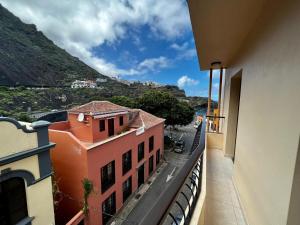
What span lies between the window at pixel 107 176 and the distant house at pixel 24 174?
2248mm

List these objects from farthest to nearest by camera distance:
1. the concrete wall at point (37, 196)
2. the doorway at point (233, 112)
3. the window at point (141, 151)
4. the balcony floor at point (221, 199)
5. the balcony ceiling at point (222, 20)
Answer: the window at point (141, 151) < the concrete wall at point (37, 196) < the doorway at point (233, 112) < the balcony floor at point (221, 199) < the balcony ceiling at point (222, 20)

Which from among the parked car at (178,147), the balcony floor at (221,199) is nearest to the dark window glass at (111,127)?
the balcony floor at (221,199)

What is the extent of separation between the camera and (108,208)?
6.77 meters

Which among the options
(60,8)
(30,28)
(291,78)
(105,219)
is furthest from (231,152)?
(30,28)

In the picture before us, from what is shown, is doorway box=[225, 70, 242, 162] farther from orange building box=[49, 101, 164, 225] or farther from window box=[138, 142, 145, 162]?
window box=[138, 142, 145, 162]

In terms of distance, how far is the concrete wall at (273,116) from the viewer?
899mm

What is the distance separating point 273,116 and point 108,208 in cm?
760

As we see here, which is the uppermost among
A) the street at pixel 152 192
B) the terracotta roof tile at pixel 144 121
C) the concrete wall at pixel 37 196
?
the terracotta roof tile at pixel 144 121

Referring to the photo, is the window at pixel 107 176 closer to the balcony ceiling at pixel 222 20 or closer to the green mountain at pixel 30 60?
the balcony ceiling at pixel 222 20

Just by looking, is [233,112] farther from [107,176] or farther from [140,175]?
[140,175]

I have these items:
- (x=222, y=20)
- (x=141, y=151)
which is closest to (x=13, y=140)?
(x=222, y=20)

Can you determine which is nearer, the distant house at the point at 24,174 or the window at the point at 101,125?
the distant house at the point at 24,174

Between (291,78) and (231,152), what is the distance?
289 centimetres

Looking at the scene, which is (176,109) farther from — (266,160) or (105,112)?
(266,160)
